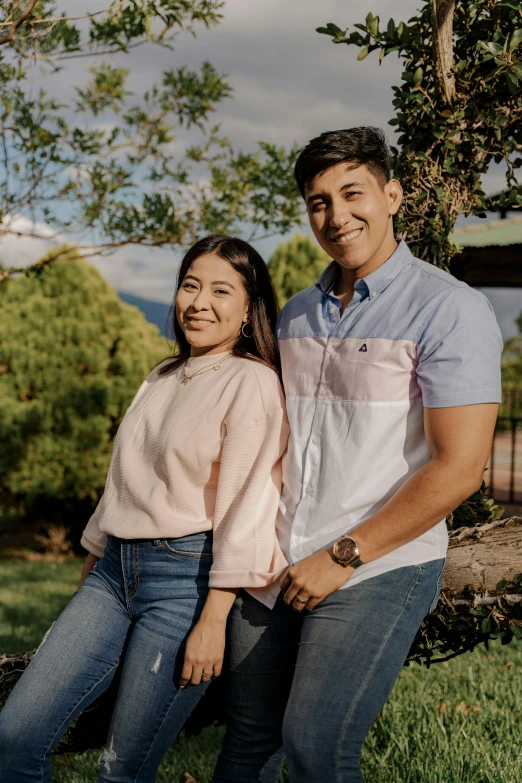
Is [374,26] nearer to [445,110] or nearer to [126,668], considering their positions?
[445,110]

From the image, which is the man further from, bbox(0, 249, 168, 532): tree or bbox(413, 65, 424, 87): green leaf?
bbox(0, 249, 168, 532): tree

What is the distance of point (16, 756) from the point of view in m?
2.05

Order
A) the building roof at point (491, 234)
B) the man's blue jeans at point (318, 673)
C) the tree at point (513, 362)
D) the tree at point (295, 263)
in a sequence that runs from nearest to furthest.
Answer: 1. the man's blue jeans at point (318, 673)
2. the building roof at point (491, 234)
3. the tree at point (295, 263)
4. the tree at point (513, 362)

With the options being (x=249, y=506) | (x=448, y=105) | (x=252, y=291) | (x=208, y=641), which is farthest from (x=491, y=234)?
(x=208, y=641)

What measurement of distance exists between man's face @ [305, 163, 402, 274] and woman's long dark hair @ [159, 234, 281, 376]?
307 millimetres

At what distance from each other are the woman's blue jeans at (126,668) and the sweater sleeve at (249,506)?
12 cm

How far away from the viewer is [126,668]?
2111 mm

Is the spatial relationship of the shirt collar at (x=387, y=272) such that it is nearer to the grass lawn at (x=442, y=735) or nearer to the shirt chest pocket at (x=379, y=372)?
the shirt chest pocket at (x=379, y=372)

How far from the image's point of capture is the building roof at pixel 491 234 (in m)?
6.93

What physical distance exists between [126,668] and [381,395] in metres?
1.02

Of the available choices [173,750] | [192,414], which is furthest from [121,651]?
[173,750]

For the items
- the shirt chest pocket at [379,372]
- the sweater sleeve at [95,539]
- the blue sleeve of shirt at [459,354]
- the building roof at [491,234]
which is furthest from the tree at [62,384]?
the blue sleeve of shirt at [459,354]

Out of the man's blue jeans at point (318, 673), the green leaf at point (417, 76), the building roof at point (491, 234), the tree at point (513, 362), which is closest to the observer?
the man's blue jeans at point (318, 673)

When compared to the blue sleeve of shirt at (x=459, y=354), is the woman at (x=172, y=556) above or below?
below
